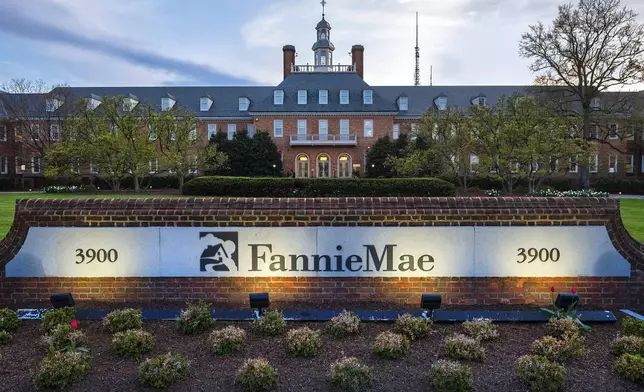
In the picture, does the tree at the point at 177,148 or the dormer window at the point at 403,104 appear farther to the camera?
the dormer window at the point at 403,104

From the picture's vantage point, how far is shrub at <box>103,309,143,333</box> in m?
4.42

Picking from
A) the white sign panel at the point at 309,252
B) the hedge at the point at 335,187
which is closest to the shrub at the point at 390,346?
the white sign panel at the point at 309,252

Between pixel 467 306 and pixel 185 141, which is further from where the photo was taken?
pixel 185 141

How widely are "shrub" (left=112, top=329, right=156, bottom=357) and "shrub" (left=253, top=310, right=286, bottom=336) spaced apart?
1.04 m

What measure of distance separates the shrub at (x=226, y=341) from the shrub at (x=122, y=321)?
0.93 meters

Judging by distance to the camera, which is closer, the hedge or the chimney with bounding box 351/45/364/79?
the hedge

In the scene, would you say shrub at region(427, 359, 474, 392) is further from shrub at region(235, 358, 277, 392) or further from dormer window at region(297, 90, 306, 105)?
dormer window at region(297, 90, 306, 105)

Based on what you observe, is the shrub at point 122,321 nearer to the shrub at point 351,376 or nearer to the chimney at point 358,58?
the shrub at point 351,376

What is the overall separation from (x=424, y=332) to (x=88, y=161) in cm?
3083

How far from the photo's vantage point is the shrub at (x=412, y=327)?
4304mm

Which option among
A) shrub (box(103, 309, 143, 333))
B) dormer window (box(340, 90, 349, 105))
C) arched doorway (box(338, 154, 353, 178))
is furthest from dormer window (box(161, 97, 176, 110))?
shrub (box(103, 309, 143, 333))

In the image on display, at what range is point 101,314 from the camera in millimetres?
4871

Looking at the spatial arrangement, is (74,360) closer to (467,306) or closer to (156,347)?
(156,347)

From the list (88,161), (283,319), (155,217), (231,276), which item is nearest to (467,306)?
(283,319)
